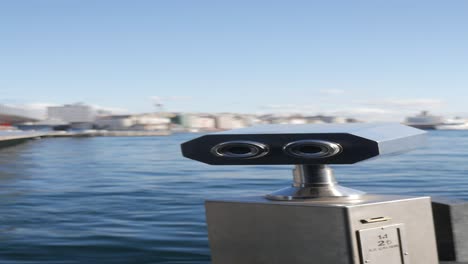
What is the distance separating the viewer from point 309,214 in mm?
2387

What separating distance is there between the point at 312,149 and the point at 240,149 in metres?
0.28

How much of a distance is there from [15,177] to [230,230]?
1613 centimetres

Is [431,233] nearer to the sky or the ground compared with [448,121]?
nearer to the sky

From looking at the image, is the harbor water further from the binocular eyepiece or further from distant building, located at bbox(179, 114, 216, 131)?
distant building, located at bbox(179, 114, 216, 131)

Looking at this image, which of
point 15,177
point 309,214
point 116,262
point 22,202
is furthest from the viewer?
point 15,177

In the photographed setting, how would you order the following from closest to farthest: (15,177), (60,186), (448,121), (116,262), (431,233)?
(431,233), (116,262), (60,186), (15,177), (448,121)

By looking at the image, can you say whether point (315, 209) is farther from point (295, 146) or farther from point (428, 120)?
point (428, 120)

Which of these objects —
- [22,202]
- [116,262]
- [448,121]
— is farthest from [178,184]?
[448,121]

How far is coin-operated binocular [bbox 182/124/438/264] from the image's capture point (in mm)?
2344

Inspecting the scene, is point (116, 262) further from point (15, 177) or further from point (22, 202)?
point (15, 177)

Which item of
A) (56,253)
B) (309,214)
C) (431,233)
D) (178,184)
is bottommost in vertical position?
(178,184)

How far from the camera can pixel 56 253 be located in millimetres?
5691

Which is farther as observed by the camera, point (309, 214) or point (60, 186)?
point (60, 186)

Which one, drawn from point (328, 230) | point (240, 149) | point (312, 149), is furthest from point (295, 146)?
point (328, 230)
